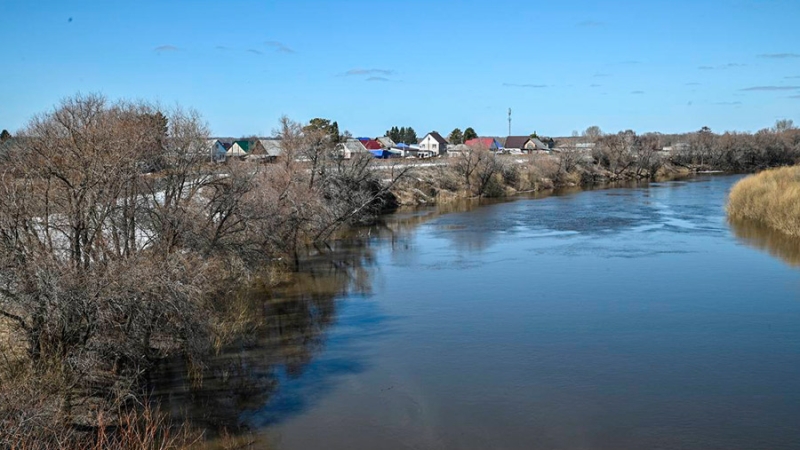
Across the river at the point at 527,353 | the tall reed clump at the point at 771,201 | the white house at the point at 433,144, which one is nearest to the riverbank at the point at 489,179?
the tall reed clump at the point at 771,201

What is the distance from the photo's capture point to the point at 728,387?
13797mm

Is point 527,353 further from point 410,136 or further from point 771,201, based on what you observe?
point 410,136

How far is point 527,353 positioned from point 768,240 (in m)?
18.7

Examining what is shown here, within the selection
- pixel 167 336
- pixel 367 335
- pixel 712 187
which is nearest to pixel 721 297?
pixel 367 335

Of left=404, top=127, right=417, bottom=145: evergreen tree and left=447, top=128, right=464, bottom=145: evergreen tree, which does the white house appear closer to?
left=447, top=128, right=464, bottom=145: evergreen tree

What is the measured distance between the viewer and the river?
12195 mm

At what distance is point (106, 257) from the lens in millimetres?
13820

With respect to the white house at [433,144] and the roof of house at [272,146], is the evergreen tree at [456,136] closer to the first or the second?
the white house at [433,144]

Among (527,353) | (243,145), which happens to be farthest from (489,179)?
(527,353)

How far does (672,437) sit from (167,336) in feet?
31.8

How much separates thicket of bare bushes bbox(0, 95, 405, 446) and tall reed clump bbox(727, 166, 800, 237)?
23206 millimetres

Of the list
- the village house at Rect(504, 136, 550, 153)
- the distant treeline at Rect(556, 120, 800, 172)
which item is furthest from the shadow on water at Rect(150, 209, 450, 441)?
the village house at Rect(504, 136, 550, 153)

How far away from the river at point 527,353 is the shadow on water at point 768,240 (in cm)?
18

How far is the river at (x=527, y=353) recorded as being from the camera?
40.0ft
